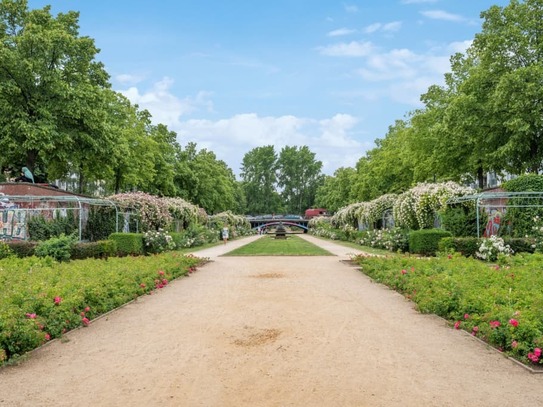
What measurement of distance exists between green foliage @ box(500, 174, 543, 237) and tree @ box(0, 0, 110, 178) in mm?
19050

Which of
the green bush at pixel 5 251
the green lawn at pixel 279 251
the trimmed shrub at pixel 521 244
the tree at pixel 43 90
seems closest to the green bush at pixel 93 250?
the green bush at pixel 5 251

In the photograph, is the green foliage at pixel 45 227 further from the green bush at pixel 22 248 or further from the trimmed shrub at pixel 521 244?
the trimmed shrub at pixel 521 244

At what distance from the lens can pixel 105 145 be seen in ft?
86.7

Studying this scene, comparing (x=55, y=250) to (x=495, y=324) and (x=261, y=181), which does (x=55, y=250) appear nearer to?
(x=495, y=324)

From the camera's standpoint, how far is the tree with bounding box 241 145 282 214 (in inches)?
4370

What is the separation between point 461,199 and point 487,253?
6751 millimetres

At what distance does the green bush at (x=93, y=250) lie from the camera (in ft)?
56.2

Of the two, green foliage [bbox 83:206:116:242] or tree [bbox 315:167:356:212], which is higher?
tree [bbox 315:167:356:212]

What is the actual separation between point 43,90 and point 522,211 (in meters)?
22.0

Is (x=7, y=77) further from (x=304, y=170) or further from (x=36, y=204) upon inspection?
(x=304, y=170)

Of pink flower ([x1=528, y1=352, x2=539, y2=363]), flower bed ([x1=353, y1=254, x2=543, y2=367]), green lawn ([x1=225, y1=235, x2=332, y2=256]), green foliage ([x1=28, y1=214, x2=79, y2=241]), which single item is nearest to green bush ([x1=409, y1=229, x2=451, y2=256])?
green lawn ([x1=225, y1=235, x2=332, y2=256])

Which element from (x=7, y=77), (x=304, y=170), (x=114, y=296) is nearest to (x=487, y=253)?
(x=114, y=296)

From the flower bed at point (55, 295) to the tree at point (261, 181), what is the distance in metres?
98.0

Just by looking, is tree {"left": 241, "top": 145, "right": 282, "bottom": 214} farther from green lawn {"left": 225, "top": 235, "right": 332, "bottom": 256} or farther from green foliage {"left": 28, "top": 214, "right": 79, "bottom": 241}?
green foliage {"left": 28, "top": 214, "right": 79, "bottom": 241}
